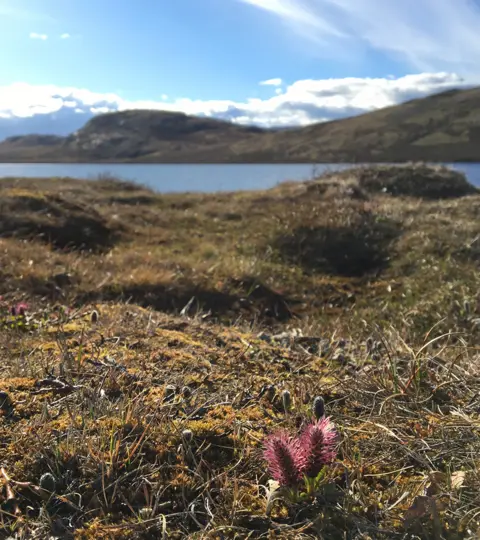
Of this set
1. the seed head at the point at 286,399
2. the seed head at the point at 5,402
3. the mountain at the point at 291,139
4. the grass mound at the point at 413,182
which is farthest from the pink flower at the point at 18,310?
the mountain at the point at 291,139

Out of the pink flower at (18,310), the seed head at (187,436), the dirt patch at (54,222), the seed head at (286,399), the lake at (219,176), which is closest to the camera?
the seed head at (187,436)

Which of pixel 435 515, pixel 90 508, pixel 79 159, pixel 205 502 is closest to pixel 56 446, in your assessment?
pixel 90 508

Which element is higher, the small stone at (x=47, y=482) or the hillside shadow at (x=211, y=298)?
the small stone at (x=47, y=482)

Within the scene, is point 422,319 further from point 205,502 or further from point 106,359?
point 205,502

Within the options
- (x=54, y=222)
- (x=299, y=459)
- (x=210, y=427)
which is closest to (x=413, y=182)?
(x=54, y=222)

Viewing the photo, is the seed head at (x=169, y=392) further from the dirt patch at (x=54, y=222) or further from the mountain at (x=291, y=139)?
the mountain at (x=291, y=139)

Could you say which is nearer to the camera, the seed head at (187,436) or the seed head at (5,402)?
the seed head at (187,436)

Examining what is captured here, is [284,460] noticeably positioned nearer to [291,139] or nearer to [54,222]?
[54,222]
